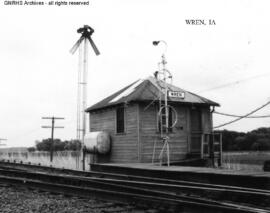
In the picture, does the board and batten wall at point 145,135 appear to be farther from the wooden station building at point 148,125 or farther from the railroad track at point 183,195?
the railroad track at point 183,195

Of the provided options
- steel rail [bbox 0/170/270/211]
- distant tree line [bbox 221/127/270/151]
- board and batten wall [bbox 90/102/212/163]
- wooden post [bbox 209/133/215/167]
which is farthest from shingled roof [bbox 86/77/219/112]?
distant tree line [bbox 221/127/270/151]

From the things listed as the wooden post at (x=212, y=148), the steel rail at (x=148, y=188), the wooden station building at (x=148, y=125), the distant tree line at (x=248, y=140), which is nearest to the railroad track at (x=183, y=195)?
the steel rail at (x=148, y=188)

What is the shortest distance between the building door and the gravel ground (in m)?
13.2

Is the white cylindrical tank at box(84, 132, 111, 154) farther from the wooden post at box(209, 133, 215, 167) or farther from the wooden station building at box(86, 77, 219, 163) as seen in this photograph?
the wooden post at box(209, 133, 215, 167)

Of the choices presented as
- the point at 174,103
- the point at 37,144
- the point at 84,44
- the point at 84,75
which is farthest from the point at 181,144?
the point at 37,144

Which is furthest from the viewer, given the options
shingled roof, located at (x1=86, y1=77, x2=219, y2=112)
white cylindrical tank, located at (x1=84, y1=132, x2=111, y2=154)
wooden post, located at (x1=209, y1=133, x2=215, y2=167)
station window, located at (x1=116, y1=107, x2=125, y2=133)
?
white cylindrical tank, located at (x1=84, y1=132, x2=111, y2=154)

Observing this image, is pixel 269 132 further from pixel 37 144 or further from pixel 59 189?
pixel 59 189

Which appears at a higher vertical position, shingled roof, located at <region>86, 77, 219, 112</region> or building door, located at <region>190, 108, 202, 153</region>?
shingled roof, located at <region>86, 77, 219, 112</region>

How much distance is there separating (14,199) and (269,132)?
254 feet

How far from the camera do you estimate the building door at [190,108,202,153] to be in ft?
67.1

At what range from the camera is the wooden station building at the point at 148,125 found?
61.9ft

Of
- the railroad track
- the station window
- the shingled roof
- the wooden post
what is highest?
the shingled roof

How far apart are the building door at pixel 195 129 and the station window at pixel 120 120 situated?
390cm

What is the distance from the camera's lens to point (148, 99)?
18984 millimetres
